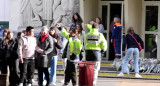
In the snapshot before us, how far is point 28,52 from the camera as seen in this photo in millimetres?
15102

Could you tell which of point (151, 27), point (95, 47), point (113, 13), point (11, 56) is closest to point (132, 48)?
point (95, 47)

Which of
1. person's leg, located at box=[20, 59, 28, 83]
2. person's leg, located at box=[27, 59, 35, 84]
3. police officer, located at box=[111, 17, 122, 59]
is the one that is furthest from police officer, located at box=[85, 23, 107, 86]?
police officer, located at box=[111, 17, 122, 59]

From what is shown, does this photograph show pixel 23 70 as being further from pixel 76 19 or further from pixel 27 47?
pixel 76 19

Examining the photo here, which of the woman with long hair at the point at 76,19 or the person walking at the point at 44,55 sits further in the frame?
the woman with long hair at the point at 76,19

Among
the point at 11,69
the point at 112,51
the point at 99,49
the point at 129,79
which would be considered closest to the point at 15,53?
the point at 11,69

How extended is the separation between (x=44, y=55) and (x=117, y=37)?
488 cm

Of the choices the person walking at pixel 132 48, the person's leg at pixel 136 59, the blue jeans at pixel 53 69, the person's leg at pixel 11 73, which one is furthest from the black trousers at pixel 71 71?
the person's leg at pixel 136 59

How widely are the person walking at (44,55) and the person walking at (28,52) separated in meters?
0.13

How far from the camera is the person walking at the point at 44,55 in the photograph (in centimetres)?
1506

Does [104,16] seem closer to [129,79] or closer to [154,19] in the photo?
[154,19]

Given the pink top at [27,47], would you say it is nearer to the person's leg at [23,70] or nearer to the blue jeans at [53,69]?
the person's leg at [23,70]

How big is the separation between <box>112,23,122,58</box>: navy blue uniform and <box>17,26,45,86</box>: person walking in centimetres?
475

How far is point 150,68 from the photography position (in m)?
18.6

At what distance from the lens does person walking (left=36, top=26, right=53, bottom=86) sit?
15062mm
